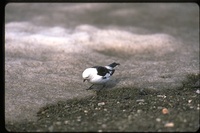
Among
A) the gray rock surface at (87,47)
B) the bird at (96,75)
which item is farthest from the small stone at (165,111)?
the bird at (96,75)

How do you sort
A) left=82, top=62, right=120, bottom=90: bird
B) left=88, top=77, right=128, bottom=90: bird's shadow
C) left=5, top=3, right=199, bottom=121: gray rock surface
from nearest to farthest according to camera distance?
left=82, top=62, right=120, bottom=90: bird → left=5, top=3, right=199, bottom=121: gray rock surface → left=88, top=77, right=128, bottom=90: bird's shadow

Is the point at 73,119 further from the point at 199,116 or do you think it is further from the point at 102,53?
the point at 102,53

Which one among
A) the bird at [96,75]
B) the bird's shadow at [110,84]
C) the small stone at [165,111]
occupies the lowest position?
the bird's shadow at [110,84]

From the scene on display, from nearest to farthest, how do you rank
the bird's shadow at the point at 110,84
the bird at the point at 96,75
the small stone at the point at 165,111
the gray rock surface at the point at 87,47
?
the small stone at the point at 165,111
the bird at the point at 96,75
the gray rock surface at the point at 87,47
the bird's shadow at the point at 110,84

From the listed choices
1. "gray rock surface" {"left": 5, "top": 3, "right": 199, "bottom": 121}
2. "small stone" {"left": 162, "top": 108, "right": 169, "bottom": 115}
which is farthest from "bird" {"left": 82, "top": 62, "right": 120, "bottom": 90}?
"small stone" {"left": 162, "top": 108, "right": 169, "bottom": 115}

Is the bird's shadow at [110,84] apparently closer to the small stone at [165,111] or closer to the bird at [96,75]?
the bird at [96,75]

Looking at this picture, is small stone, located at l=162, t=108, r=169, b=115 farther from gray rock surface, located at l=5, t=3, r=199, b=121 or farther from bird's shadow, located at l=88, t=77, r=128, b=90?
bird's shadow, located at l=88, t=77, r=128, b=90

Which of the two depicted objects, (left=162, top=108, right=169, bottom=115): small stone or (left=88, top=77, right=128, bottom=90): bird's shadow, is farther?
(left=88, top=77, right=128, bottom=90): bird's shadow

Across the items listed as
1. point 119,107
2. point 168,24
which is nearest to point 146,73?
point 119,107

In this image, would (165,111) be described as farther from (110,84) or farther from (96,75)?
(110,84)

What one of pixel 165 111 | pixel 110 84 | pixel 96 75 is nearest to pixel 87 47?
pixel 110 84
